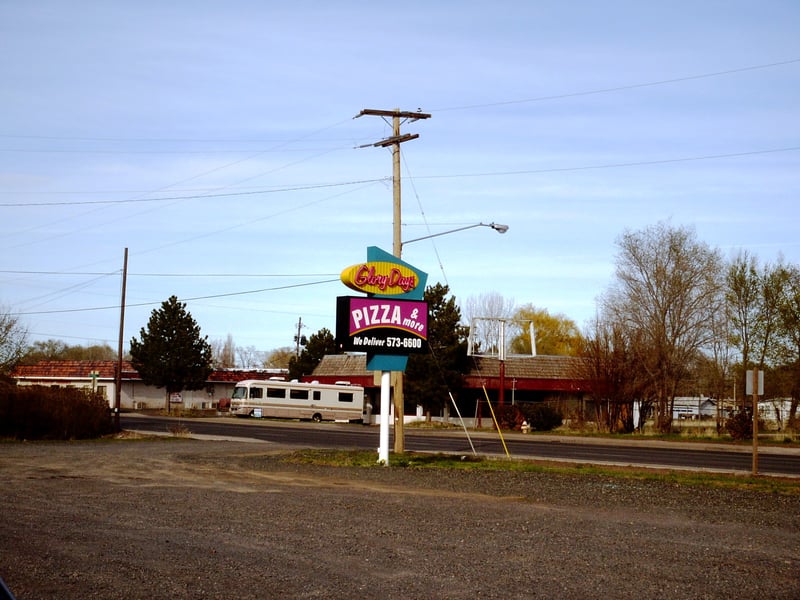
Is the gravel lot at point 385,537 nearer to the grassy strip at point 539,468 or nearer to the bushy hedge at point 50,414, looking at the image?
the grassy strip at point 539,468

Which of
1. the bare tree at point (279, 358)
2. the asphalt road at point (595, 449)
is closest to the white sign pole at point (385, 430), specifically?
the asphalt road at point (595, 449)

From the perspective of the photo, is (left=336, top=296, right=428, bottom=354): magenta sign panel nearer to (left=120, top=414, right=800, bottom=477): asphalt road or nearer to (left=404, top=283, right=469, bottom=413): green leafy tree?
(left=120, top=414, right=800, bottom=477): asphalt road

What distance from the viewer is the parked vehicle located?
6144 cm

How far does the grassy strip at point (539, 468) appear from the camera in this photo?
802 inches

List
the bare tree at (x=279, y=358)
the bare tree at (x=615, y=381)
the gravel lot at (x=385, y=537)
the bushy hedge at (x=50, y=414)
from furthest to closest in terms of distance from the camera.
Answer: the bare tree at (x=279, y=358) → the bare tree at (x=615, y=381) → the bushy hedge at (x=50, y=414) → the gravel lot at (x=385, y=537)

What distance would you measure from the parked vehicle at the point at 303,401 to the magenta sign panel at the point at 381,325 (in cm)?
3624

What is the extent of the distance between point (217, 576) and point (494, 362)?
54472 mm

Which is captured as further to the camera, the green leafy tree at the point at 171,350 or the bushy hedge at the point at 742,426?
the green leafy tree at the point at 171,350

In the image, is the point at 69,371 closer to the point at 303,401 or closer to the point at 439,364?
the point at 303,401

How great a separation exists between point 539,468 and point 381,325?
5.74 meters

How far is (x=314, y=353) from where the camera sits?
84375mm

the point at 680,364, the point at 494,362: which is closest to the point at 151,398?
the point at 494,362

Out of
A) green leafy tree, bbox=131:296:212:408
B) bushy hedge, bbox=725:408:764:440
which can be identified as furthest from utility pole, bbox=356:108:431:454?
green leafy tree, bbox=131:296:212:408

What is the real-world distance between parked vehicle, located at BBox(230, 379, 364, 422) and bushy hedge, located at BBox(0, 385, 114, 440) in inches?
931
